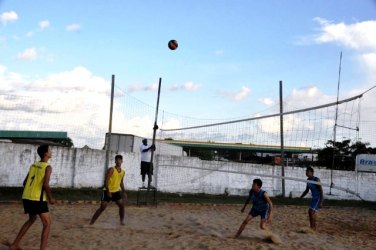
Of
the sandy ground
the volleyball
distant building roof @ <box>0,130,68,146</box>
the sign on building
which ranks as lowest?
the sandy ground

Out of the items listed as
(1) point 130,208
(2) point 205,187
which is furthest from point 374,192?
(1) point 130,208

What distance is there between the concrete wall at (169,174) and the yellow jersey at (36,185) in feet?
24.6

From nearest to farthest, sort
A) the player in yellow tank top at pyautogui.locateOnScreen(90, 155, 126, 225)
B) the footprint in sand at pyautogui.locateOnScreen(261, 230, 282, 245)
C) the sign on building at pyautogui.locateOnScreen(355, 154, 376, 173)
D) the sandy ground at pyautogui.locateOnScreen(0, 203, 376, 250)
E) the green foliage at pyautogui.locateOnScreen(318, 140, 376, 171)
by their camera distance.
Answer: the sandy ground at pyautogui.locateOnScreen(0, 203, 376, 250) → the footprint in sand at pyautogui.locateOnScreen(261, 230, 282, 245) → the player in yellow tank top at pyautogui.locateOnScreen(90, 155, 126, 225) → the sign on building at pyautogui.locateOnScreen(355, 154, 376, 173) → the green foliage at pyautogui.locateOnScreen(318, 140, 376, 171)

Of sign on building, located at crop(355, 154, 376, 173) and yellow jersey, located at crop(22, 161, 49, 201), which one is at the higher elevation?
sign on building, located at crop(355, 154, 376, 173)

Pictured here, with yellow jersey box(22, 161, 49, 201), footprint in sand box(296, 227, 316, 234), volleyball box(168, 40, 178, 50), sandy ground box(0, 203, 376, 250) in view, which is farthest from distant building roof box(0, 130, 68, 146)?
yellow jersey box(22, 161, 49, 201)

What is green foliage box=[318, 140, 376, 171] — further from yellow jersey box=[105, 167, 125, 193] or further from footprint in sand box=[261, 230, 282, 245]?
yellow jersey box=[105, 167, 125, 193]

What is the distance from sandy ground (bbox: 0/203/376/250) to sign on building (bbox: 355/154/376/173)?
12410 millimetres

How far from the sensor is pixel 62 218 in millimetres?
9703

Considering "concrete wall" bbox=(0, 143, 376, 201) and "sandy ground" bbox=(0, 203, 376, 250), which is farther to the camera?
"concrete wall" bbox=(0, 143, 376, 201)

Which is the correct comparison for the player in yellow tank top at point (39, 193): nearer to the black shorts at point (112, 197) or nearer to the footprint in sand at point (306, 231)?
the black shorts at point (112, 197)

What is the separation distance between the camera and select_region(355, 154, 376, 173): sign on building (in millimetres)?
24266

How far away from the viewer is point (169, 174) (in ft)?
59.8

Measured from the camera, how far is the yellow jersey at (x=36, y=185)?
615 cm

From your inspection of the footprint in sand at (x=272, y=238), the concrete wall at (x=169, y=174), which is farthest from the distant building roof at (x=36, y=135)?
the footprint in sand at (x=272, y=238)
